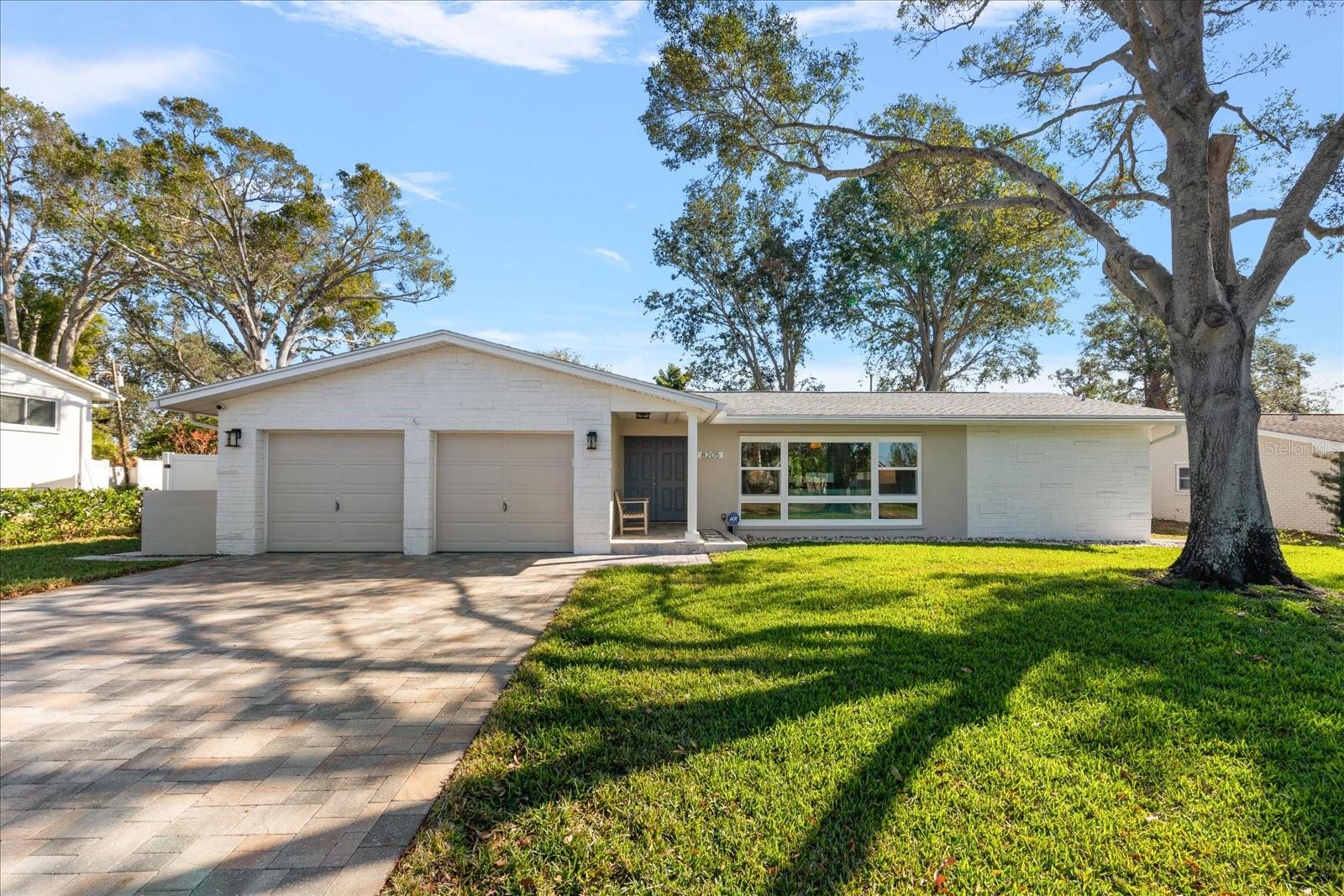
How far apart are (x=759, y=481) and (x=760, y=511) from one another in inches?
25.2

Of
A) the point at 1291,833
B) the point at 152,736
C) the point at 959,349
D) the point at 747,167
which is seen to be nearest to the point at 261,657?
the point at 152,736

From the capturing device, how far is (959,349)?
26.3 metres

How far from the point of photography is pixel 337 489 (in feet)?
34.0

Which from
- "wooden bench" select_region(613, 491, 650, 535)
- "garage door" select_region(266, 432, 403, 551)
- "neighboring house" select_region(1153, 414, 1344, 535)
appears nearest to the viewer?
"garage door" select_region(266, 432, 403, 551)

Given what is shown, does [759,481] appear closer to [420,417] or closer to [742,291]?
[420,417]

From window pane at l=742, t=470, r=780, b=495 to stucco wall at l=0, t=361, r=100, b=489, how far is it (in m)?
17.1

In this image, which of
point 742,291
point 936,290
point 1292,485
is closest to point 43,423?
point 742,291

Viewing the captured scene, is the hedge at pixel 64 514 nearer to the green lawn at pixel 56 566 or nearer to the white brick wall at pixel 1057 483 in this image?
the green lawn at pixel 56 566

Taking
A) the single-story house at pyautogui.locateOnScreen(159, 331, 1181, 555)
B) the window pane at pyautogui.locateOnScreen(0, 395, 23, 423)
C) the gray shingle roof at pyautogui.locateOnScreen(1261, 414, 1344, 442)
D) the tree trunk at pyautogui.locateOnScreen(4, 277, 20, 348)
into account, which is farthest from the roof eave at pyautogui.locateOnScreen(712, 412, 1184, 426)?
the tree trunk at pyautogui.locateOnScreen(4, 277, 20, 348)

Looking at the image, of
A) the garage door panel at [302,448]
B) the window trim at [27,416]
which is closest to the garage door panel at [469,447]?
the garage door panel at [302,448]

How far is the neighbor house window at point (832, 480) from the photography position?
1256 centimetres

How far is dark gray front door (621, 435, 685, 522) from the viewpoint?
13.8 m

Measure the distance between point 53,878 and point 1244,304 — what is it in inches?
441

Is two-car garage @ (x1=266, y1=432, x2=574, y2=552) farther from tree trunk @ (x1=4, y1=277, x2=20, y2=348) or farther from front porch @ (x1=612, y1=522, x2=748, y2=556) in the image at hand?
tree trunk @ (x1=4, y1=277, x2=20, y2=348)
